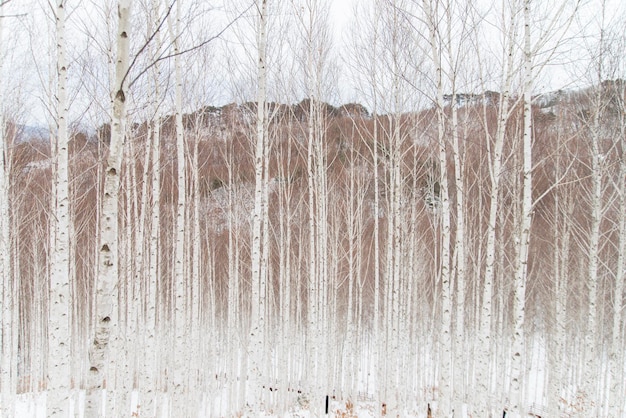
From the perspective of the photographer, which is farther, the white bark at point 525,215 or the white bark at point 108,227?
the white bark at point 525,215

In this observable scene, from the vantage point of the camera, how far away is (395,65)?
7.45m

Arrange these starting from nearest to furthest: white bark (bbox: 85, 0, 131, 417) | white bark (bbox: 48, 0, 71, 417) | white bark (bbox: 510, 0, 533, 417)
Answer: white bark (bbox: 85, 0, 131, 417) < white bark (bbox: 48, 0, 71, 417) < white bark (bbox: 510, 0, 533, 417)

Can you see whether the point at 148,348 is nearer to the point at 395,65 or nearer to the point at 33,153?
the point at 395,65

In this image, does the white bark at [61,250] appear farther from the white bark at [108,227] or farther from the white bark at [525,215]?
the white bark at [525,215]

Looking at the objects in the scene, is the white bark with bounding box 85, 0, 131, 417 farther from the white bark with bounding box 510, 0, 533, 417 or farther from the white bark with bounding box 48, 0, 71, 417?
the white bark with bounding box 510, 0, 533, 417

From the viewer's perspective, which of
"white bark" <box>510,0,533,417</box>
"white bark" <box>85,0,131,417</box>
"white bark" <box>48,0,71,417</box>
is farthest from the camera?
"white bark" <box>510,0,533,417</box>

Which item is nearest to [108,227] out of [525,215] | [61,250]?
[61,250]

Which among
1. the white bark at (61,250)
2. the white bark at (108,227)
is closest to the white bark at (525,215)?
the white bark at (108,227)

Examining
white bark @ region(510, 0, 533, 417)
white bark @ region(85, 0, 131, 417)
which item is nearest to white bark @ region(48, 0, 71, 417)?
white bark @ region(85, 0, 131, 417)

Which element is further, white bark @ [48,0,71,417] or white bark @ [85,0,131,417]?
white bark @ [48,0,71,417]

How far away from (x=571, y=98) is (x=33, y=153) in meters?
13.5

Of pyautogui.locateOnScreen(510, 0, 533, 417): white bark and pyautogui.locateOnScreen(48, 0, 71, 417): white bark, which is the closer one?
pyautogui.locateOnScreen(48, 0, 71, 417): white bark

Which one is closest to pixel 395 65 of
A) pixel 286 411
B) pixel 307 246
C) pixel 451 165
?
pixel 451 165

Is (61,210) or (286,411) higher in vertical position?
(61,210)
